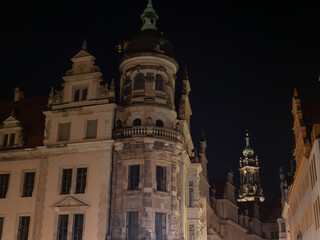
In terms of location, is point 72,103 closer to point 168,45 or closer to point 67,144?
point 67,144

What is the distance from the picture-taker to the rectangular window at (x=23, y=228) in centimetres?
3791

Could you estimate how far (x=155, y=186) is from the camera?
3612cm

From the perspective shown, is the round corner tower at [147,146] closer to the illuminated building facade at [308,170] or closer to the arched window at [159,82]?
the arched window at [159,82]

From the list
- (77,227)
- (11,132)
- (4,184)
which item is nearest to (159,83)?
(77,227)

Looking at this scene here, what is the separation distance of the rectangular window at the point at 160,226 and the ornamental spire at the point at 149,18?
16.9 m

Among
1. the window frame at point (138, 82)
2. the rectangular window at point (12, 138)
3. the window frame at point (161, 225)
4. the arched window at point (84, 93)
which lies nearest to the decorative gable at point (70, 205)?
the window frame at point (161, 225)

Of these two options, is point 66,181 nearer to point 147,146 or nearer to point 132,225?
point 132,225

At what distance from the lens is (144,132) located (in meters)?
37.2

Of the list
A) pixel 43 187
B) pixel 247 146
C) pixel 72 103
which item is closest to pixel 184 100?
pixel 72 103

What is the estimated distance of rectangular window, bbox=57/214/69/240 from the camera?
36.5 meters

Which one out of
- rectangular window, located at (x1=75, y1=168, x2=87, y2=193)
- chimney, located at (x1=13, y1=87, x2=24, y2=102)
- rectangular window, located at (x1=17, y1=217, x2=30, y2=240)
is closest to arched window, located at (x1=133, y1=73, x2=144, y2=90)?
rectangular window, located at (x1=75, y1=168, x2=87, y2=193)

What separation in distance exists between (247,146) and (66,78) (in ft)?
304

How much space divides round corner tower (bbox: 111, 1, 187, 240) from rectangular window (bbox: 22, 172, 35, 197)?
7322 mm

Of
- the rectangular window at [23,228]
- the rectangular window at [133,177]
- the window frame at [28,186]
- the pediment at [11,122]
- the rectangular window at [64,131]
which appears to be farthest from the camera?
the pediment at [11,122]
